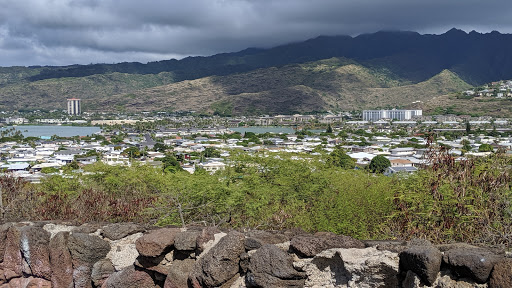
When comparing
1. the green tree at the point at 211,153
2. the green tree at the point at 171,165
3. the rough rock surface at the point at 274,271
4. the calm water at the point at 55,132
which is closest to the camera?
the rough rock surface at the point at 274,271

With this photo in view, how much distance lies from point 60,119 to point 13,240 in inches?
7325

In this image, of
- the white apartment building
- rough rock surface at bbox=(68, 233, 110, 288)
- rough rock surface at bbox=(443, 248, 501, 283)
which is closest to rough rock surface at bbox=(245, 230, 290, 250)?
rough rock surface at bbox=(443, 248, 501, 283)

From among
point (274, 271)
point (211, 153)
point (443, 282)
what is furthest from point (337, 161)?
point (211, 153)

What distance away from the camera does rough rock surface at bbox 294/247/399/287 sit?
3984 mm

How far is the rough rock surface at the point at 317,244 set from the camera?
436 cm

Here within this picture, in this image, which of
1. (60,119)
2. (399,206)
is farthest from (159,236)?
(60,119)

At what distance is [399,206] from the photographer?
877 centimetres

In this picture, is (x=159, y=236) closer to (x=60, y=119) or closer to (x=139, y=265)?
(x=139, y=265)

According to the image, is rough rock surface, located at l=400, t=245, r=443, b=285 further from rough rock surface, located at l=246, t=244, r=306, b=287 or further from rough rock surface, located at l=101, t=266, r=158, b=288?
rough rock surface, located at l=101, t=266, r=158, b=288

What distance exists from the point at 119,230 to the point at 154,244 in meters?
0.82

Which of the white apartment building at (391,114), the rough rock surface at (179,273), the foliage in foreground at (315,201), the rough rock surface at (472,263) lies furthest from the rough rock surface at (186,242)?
the white apartment building at (391,114)

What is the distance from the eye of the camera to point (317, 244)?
438 cm

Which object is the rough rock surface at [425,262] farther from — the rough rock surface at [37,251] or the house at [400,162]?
the house at [400,162]

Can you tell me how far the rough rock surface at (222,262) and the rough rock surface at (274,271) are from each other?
8.9 inches
